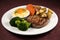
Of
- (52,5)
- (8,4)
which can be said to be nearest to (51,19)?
(52,5)

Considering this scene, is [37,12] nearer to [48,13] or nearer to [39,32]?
[48,13]

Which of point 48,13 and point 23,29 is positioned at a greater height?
point 48,13

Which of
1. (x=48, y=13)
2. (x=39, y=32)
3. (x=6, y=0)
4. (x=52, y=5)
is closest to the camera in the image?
(x=39, y=32)

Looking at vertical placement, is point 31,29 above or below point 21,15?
below

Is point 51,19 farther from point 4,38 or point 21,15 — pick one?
point 4,38

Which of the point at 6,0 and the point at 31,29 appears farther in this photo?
the point at 6,0

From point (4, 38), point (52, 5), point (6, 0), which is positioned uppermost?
point (6, 0)

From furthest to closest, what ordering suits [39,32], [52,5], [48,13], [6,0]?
[6,0] → [52,5] → [48,13] → [39,32]

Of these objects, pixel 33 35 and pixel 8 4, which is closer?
pixel 33 35

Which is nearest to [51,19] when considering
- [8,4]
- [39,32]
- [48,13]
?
[48,13]
